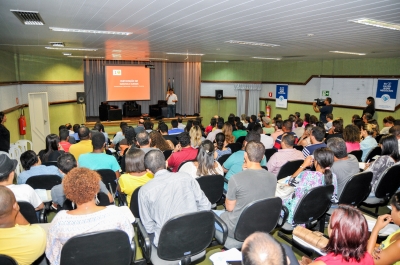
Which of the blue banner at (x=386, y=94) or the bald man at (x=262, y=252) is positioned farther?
the blue banner at (x=386, y=94)

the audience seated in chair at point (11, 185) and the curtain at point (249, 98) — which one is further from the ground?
the curtain at point (249, 98)

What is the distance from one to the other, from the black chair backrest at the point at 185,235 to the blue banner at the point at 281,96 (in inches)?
450

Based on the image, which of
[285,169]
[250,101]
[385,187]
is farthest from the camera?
[250,101]

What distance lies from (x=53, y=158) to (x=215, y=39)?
3.61 meters

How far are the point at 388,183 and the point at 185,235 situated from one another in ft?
9.48

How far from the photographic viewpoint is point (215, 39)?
217 inches

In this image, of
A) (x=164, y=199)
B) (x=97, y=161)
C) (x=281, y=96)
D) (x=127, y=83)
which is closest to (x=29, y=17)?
(x=97, y=161)

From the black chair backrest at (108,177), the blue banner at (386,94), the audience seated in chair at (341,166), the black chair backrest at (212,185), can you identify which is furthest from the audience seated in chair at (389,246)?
the blue banner at (386,94)

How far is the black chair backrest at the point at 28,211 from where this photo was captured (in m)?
2.60

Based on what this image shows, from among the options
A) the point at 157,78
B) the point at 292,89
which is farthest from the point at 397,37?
the point at 157,78

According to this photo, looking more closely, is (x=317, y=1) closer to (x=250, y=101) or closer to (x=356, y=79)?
(x=356, y=79)

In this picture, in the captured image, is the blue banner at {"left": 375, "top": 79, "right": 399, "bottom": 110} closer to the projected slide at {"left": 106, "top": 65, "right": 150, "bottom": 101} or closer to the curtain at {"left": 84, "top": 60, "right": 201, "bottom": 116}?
the curtain at {"left": 84, "top": 60, "right": 201, "bottom": 116}

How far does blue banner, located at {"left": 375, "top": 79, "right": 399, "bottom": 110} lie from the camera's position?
910cm

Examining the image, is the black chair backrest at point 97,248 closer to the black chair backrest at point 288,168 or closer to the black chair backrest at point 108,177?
the black chair backrest at point 108,177
